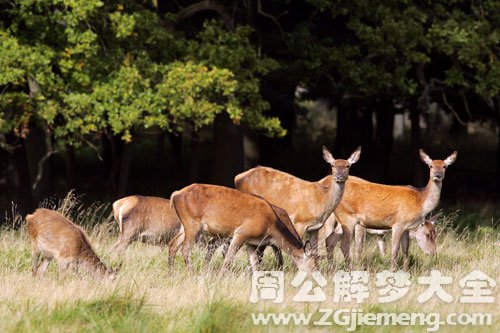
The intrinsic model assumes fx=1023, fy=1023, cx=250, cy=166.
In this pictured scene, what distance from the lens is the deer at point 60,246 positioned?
11.0 metres

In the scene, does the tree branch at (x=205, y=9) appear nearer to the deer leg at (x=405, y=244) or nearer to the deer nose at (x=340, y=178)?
the deer leg at (x=405, y=244)

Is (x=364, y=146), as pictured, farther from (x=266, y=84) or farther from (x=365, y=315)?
(x=365, y=315)

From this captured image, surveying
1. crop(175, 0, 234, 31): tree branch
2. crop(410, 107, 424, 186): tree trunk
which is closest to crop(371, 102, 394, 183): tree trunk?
crop(410, 107, 424, 186): tree trunk

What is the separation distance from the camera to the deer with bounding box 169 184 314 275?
38.1 feet

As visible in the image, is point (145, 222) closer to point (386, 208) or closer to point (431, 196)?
point (386, 208)

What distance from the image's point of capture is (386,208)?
13.2 meters

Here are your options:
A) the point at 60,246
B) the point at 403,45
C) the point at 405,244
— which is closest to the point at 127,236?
the point at 60,246

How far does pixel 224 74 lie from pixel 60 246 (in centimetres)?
694

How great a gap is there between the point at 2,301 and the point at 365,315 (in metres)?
3.36

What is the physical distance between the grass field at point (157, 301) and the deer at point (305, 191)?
2.14 ft

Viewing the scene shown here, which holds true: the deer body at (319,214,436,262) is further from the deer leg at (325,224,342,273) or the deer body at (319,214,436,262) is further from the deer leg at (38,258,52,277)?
the deer leg at (38,258,52,277)

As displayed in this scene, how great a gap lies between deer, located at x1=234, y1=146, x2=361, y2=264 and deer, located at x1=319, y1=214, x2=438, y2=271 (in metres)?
0.19

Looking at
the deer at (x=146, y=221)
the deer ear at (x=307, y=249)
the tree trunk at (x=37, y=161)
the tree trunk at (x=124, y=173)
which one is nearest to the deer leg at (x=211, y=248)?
the deer at (x=146, y=221)

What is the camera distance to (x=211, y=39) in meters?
19.3
